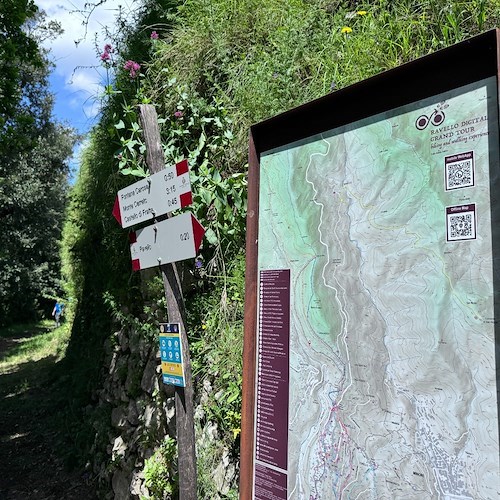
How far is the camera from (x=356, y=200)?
1674 mm

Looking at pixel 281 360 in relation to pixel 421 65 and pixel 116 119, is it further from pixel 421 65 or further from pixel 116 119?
pixel 116 119

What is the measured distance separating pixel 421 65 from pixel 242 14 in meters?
3.08

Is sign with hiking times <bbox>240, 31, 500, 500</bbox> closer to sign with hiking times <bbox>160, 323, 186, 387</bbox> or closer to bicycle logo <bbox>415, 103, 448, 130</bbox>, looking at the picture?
bicycle logo <bbox>415, 103, 448, 130</bbox>

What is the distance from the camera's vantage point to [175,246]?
2.43 meters

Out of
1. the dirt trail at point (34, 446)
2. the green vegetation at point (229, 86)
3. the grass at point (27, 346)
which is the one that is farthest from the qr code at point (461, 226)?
the grass at point (27, 346)

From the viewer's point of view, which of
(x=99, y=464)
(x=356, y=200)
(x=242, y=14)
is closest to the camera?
(x=356, y=200)

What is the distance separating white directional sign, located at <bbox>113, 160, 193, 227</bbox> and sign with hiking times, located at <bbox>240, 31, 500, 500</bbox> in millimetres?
517

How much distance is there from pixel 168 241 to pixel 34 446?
5.90m

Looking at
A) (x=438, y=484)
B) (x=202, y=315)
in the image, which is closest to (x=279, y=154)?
(x=438, y=484)

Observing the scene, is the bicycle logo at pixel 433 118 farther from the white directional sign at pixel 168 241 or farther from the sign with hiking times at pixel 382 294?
the white directional sign at pixel 168 241

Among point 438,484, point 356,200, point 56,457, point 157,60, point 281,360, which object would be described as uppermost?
point 157,60

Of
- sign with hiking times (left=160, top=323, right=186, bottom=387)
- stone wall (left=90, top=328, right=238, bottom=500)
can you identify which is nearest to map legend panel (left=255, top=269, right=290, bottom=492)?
sign with hiking times (left=160, top=323, right=186, bottom=387)

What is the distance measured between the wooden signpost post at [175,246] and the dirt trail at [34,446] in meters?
3.38

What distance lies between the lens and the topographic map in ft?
4.34
